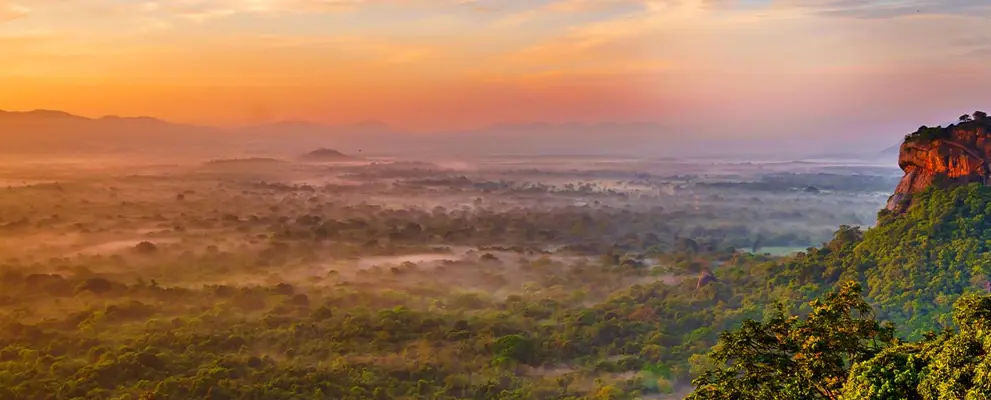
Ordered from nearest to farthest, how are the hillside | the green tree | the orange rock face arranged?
the hillside, the green tree, the orange rock face

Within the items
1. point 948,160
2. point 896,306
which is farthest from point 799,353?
point 948,160

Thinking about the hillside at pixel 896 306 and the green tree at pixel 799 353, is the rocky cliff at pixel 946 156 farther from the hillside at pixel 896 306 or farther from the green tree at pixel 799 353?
the green tree at pixel 799 353

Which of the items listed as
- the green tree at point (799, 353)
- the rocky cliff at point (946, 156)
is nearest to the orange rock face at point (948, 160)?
the rocky cliff at point (946, 156)

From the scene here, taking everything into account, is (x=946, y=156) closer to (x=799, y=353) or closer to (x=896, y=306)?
(x=896, y=306)

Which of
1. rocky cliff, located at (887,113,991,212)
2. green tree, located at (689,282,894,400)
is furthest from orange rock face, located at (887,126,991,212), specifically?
green tree, located at (689,282,894,400)

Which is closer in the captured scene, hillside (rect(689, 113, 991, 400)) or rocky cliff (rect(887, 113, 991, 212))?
hillside (rect(689, 113, 991, 400))

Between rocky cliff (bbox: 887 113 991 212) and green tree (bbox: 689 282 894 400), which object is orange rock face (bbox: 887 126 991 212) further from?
green tree (bbox: 689 282 894 400)

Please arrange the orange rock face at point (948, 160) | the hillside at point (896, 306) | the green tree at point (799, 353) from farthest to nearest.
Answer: the orange rock face at point (948, 160)
the green tree at point (799, 353)
the hillside at point (896, 306)

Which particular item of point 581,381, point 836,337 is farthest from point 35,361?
point 836,337
